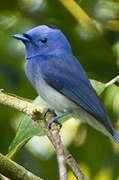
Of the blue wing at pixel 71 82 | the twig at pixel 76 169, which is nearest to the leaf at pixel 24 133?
the blue wing at pixel 71 82

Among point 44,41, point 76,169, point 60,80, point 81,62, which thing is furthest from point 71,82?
point 76,169

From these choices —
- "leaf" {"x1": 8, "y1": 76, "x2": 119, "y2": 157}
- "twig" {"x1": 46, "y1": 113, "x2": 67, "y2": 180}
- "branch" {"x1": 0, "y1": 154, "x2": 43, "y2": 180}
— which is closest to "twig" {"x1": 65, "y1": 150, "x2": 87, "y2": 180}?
"twig" {"x1": 46, "y1": 113, "x2": 67, "y2": 180}

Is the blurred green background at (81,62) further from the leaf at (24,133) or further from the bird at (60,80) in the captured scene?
the leaf at (24,133)

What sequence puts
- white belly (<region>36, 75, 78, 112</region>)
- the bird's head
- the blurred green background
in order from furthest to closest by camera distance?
the blurred green background < the bird's head < white belly (<region>36, 75, 78, 112</region>)

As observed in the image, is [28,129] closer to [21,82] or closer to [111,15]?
[21,82]

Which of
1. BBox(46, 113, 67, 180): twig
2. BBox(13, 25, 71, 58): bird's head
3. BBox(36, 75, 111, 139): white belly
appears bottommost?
BBox(36, 75, 111, 139): white belly

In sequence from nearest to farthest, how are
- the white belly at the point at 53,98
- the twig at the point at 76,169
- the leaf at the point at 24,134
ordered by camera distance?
1. the twig at the point at 76,169
2. the leaf at the point at 24,134
3. the white belly at the point at 53,98

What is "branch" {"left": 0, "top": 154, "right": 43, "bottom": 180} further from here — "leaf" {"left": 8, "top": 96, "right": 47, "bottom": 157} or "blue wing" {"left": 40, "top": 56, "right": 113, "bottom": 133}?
"blue wing" {"left": 40, "top": 56, "right": 113, "bottom": 133}

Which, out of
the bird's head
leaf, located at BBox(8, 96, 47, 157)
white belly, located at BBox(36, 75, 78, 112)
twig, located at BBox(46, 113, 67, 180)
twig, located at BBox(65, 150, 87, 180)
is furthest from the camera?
the bird's head
